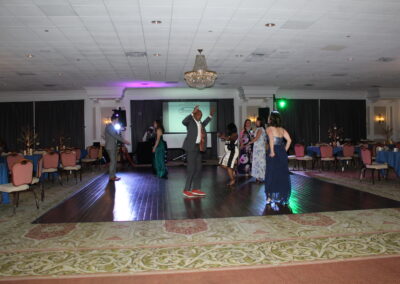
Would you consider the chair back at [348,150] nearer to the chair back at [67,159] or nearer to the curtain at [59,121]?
the chair back at [67,159]

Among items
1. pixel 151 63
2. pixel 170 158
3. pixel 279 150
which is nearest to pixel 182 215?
pixel 279 150

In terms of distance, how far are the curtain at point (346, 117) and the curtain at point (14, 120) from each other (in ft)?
48.5

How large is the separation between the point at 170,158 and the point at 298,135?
6806 mm

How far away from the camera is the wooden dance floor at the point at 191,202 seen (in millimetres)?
5133

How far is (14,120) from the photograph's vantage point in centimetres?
1645

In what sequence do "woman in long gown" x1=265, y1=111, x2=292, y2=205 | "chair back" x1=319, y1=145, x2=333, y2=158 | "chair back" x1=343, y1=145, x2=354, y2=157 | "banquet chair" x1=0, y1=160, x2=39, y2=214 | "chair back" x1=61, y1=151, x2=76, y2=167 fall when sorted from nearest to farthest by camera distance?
"banquet chair" x1=0, y1=160, x2=39, y2=214
"woman in long gown" x1=265, y1=111, x2=292, y2=205
"chair back" x1=61, y1=151, x2=76, y2=167
"chair back" x1=319, y1=145, x2=333, y2=158
"chair back" x1=343, y1=145, x2=354, y2=157

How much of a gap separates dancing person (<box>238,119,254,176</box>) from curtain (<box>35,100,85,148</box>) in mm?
10302

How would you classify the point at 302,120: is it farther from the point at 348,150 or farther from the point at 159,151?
the point at 159,151

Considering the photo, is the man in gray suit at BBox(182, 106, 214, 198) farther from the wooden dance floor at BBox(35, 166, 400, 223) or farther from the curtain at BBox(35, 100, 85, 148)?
the curtain at BBox(35, 100, 85, 148)

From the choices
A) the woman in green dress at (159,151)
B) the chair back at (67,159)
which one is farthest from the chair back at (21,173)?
the woman in green dress at (159,151)

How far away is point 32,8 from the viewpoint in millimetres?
5777

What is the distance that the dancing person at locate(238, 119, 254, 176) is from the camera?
313 inches

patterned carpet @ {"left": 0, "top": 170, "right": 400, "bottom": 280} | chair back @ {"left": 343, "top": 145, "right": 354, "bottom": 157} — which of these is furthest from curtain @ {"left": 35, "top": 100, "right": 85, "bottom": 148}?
patterned carpet @ {"left": 0, "top": 170, "right": 400, "bottom": 280}

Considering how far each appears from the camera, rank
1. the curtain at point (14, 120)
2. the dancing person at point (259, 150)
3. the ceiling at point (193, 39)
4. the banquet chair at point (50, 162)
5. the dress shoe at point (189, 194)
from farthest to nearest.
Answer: the curtain at point (14, 120), the banquet chair at point (50, 162), the dancing person at point (259, 150), the dress shoe at point (189, 194), the ceiling at point (193, 39)
